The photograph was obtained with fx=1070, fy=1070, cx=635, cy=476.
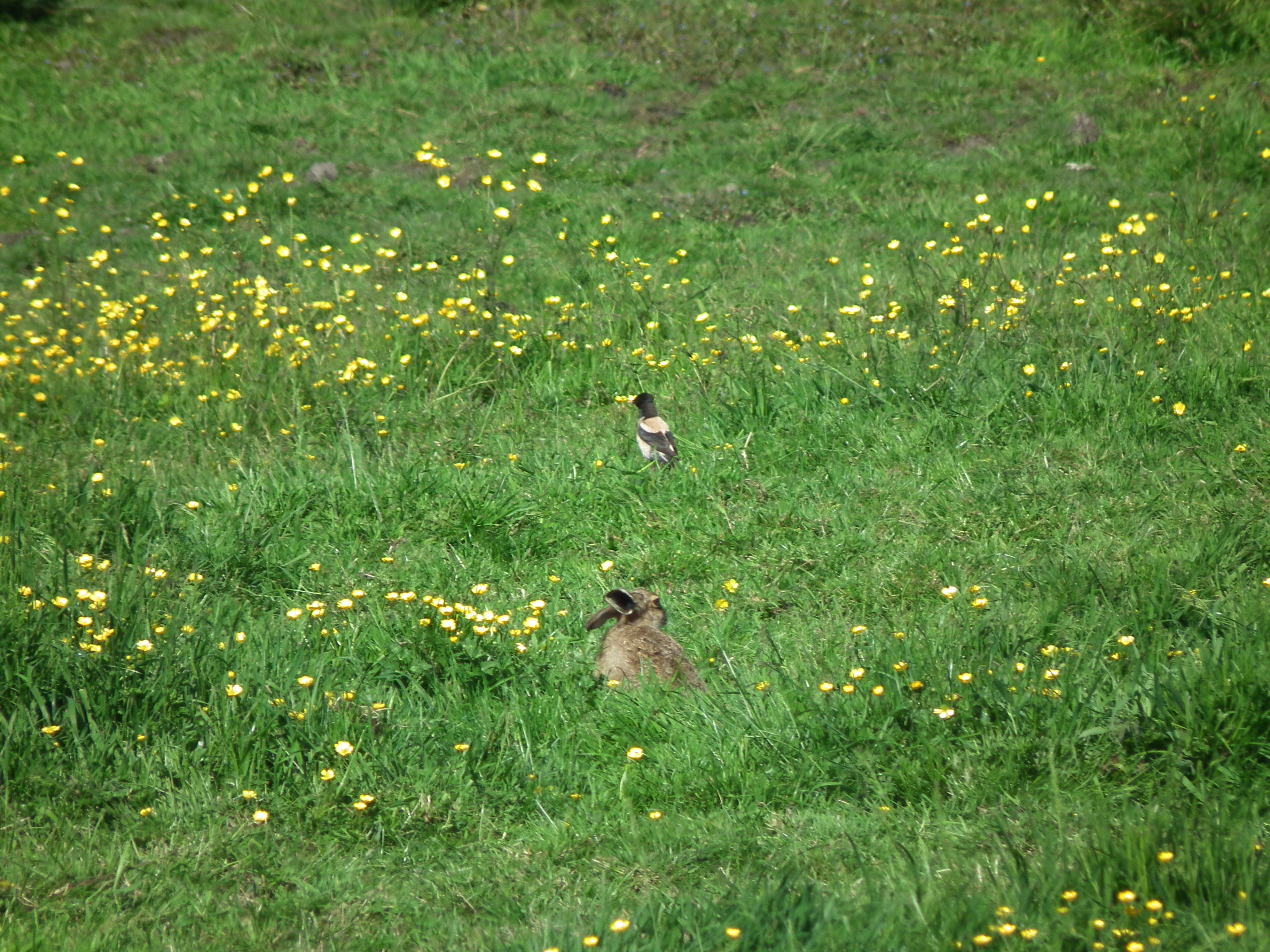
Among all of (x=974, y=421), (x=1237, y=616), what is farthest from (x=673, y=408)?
(x=1237, y=616)

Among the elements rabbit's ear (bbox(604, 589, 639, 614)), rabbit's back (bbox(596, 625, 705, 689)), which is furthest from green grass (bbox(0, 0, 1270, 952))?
rabbit's ear (bbox(604, 589, 639, 614))

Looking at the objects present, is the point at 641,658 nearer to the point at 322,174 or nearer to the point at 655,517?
the point at 655,517

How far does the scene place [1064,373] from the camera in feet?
17.9

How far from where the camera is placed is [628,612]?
398 centimetres

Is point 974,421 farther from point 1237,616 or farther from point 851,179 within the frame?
point 851,179

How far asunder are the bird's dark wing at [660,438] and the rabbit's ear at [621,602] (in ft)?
4.48

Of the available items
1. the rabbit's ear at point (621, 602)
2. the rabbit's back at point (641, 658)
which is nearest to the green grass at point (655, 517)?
the rabbit's back at point (641, 658)

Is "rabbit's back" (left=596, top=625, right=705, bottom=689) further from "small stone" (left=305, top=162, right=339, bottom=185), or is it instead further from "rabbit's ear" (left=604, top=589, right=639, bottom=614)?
"small stone" (left=305, top=162, right=339, bottom=185)

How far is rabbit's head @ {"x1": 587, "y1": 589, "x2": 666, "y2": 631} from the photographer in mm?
3980

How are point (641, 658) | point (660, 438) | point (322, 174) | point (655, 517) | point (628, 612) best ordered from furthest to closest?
point (322, 174)
point (660, 438)
point (655, 517)
point (628, 612)
point (641, 658)

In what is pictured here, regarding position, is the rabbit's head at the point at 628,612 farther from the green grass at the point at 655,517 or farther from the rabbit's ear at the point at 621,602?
the green grass at the point at 655,517

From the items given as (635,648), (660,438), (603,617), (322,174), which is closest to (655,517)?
(660,438)

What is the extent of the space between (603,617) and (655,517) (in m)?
1.03

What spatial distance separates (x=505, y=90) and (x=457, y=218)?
2.77 m
